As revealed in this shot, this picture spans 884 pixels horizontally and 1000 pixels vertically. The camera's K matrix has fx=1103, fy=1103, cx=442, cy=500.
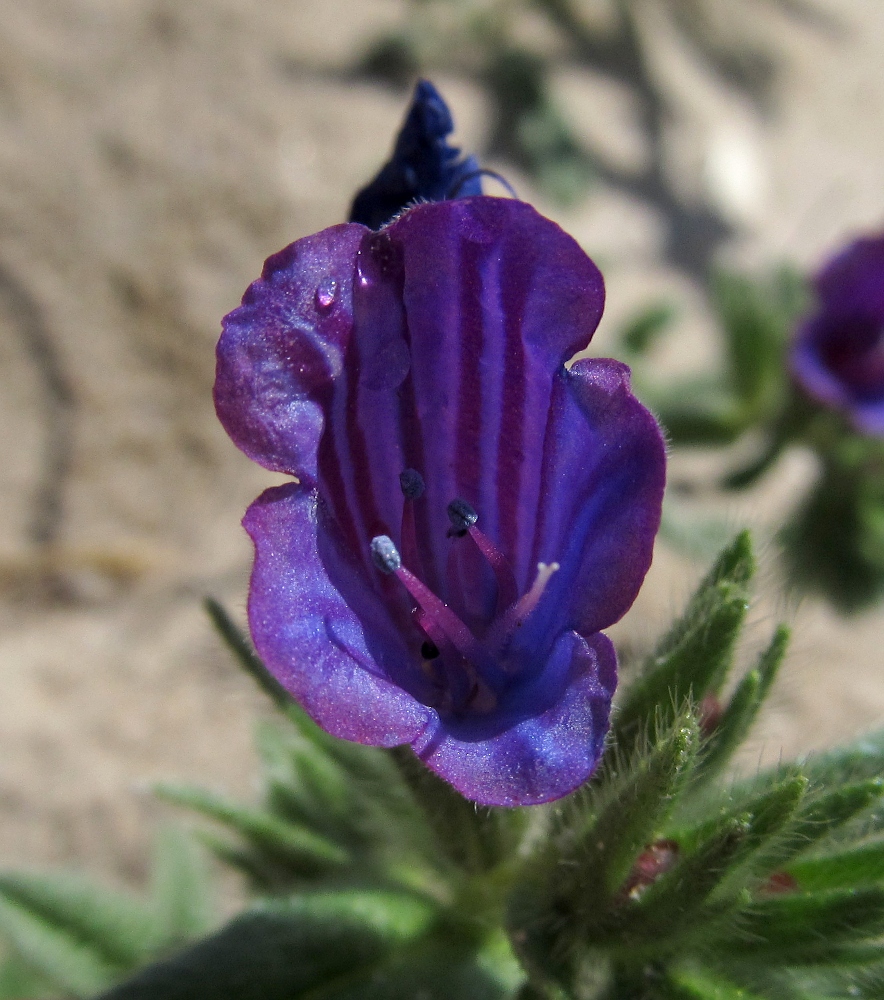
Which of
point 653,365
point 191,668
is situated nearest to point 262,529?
point 191,668

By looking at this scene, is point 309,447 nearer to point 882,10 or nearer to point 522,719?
point 522,719

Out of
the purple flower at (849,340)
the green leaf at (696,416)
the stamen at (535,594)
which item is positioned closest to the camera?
the stamen at (535,594)

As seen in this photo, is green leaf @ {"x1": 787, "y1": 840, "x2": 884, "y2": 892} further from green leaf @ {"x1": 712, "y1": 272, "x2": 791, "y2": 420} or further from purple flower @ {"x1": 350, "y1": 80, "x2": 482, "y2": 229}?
green leaf @ {"x1": 712, "y1": 272, "x2": 791, "y2": 420}

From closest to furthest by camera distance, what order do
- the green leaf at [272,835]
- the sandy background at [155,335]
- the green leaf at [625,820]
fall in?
the green leaf at [625,820] → the green leaf at [272,835] → the sandy background at [155,335]

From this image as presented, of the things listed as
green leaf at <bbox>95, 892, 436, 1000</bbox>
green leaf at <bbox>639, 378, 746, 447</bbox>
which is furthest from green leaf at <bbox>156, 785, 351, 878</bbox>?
green leaf at <bbox>639, 378, 746, 447</bbox>

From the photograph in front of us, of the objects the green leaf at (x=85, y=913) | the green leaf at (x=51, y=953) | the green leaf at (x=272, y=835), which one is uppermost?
the green leaf at (x=272, y=835)

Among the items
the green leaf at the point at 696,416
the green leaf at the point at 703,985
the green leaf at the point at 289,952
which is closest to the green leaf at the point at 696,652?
the green leaf at the point at 703,985

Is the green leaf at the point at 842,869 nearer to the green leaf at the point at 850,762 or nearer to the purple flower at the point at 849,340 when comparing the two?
the green leaf at the point at 850,762
